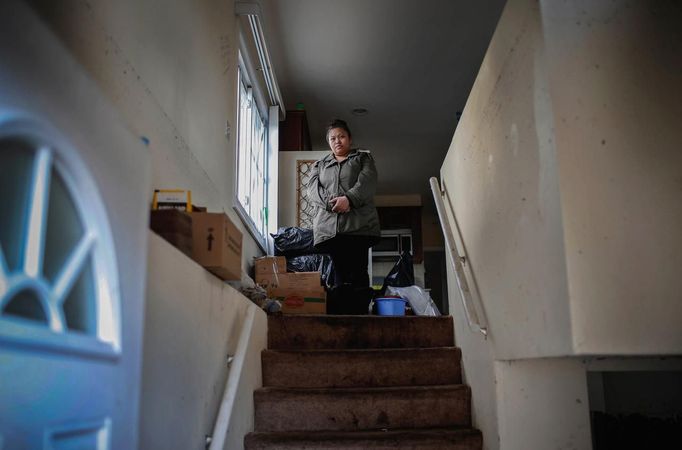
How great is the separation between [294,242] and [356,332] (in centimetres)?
154

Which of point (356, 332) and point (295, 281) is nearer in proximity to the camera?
point (356, 332)

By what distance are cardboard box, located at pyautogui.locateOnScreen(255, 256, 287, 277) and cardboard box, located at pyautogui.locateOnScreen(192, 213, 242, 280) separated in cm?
213

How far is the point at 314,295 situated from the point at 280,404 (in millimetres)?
1153

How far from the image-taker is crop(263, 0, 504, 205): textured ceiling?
16.2 ft

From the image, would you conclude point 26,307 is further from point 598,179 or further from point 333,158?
point 333,158

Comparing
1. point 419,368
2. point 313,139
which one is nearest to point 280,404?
point 419,368

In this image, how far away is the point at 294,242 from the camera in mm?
5078

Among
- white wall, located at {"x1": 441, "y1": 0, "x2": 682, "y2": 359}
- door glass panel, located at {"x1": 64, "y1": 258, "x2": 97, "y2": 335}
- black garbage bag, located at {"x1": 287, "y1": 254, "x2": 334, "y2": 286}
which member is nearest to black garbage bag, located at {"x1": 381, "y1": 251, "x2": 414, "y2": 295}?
black garbage bag, located at {"x1": 287, "y1": 254, "x2": 334, "y2": 286}

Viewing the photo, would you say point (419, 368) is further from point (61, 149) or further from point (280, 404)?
point (61, 149)

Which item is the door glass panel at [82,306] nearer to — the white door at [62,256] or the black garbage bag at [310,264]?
the white door at [62,256]

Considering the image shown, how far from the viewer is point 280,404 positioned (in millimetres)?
3051

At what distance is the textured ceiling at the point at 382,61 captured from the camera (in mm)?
4941

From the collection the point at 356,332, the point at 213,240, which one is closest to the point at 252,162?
the point at 356,332

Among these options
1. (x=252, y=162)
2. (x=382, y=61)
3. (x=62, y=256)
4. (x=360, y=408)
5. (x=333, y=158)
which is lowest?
(x=360, y=408)
